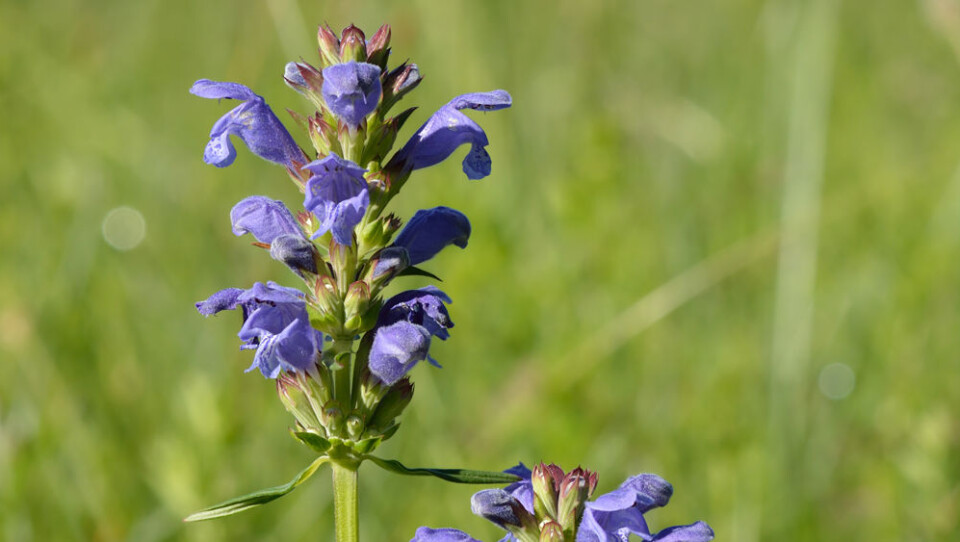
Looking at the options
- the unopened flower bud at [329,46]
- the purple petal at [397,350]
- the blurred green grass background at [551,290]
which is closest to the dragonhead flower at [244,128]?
the unopened flower bud at [329,46]

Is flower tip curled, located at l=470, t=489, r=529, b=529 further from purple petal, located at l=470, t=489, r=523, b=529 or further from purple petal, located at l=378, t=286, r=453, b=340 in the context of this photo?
purple petal, located at l=378, t=286, r=453, b=340

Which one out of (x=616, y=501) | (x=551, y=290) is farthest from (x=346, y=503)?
(x=551, y=290)

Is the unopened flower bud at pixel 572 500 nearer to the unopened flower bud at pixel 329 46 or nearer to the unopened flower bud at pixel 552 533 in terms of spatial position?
the unopened flower bud at pixel 552 533

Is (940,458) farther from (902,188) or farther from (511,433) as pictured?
(902,188)

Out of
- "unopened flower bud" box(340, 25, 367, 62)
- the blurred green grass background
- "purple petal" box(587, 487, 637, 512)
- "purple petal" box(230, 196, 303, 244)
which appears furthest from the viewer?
the blurred green grass background

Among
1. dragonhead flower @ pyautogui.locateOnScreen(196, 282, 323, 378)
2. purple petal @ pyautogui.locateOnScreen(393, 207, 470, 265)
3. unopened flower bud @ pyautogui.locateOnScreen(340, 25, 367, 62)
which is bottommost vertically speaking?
dragonhead flower @ pyautogui.locateOnScreen(196, 282, 323, 378)

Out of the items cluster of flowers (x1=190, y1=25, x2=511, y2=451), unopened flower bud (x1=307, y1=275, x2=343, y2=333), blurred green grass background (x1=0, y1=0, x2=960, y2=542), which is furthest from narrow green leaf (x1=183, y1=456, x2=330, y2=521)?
blurred green grass background (x1=0, y1=0, x2=960, y2=542)
